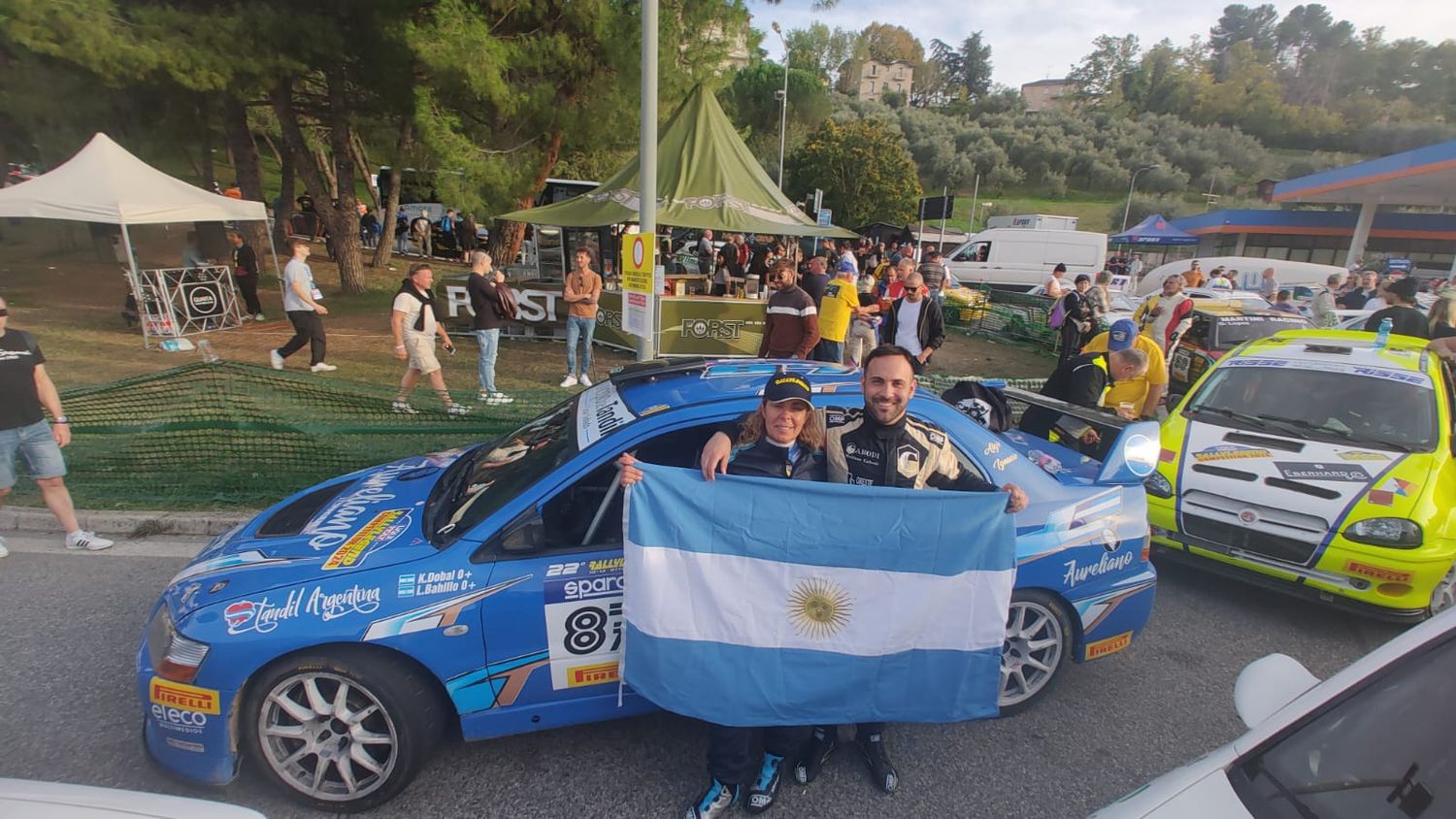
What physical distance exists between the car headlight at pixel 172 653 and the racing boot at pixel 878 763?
2549 millimetres

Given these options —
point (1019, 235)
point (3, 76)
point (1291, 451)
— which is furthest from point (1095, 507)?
point (1019, 235)

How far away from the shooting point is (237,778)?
Result: 2777mm

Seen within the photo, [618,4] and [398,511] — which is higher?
[618,4]

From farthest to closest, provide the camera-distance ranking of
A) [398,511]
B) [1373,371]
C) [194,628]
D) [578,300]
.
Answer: [578,300], [1373,371], [398,511], [194,628]

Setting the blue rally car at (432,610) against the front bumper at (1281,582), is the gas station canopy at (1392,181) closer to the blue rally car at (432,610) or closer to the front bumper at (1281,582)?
the front bumper at (1281,582)

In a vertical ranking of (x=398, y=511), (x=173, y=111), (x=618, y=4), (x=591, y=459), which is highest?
(x=618, y=4)

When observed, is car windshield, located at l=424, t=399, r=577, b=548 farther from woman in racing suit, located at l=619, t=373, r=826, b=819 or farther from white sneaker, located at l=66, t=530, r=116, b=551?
white sneaker, located at l=66, t=530, r=116, b=551

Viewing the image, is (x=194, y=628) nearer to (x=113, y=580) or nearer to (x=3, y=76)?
(x=113, y=580)

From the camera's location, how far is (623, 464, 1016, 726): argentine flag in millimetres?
2541

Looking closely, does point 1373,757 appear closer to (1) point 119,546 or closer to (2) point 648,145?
(1) point 119,546

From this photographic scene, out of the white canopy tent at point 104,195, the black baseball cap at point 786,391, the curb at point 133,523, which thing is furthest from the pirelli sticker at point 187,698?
the white canopy tent at point 104,195

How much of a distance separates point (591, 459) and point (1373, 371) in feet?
18.0

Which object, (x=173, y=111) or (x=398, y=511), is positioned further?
(x=173, y=111)

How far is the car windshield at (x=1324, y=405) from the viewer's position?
178 inches
